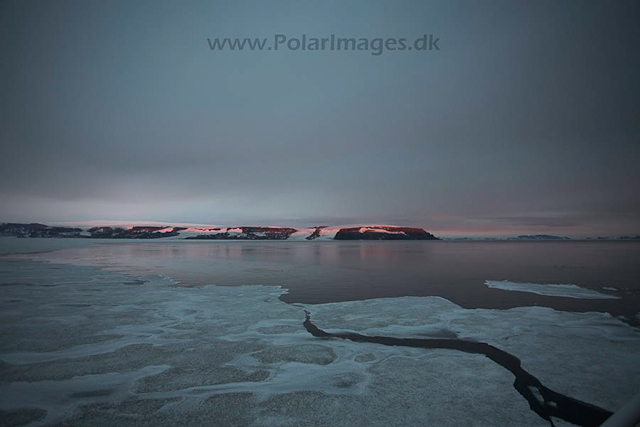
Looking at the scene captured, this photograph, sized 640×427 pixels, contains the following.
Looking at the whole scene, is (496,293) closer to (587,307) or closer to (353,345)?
(587,307)

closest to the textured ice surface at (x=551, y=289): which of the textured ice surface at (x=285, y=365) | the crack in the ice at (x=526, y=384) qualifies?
the textured ice surface at (x=285, y=365)

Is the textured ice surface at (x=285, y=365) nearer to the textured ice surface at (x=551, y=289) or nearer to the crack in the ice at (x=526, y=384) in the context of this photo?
the crack in the ice at (x=526, y=384)

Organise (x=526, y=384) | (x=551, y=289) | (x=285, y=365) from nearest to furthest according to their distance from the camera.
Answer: (x=526, y=384), (x=285, y=365), (x=551, y=289)

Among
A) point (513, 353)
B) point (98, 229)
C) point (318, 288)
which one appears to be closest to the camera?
point (513, 353)

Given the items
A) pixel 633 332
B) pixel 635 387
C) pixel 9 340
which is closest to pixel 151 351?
pixel 9 340

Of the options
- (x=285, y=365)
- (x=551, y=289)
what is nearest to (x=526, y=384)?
(x=285, y=365)

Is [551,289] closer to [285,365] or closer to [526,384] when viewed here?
[526,384]

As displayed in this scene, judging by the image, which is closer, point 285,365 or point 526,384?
point 526,384
